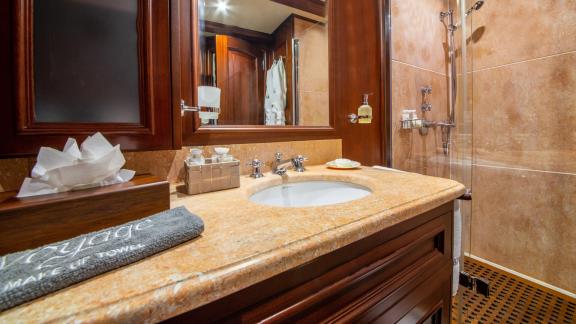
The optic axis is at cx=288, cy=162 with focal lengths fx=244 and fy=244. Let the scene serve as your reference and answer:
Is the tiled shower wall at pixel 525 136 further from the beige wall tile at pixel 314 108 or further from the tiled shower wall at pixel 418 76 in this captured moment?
the beige wall tile at pixel 314 108

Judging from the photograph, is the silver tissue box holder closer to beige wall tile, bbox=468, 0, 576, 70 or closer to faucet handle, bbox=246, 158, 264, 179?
faucet handle, bbox=246, 158, 264, 179

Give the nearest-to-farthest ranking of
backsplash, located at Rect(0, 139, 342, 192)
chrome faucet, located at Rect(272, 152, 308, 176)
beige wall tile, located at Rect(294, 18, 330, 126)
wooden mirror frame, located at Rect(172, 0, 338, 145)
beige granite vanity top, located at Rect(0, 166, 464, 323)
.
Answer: beige granite vanity top, located at Rect(0, 166, 464, 323) → backsplash, located at Rect(0, 139, 342, 192) → wooden mirror frame, located at Rect(172, 0, 338, 145) → chrome faucet, located at Rect(272, 152, 308, 176) → beige wall tile, located at Rect(294, 18, 330, 126)

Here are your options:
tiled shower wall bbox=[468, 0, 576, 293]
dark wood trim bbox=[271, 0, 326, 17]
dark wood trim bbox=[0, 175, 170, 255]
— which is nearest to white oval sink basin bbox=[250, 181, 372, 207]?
dark wood trim bbox=[0, 175, 170, 255]

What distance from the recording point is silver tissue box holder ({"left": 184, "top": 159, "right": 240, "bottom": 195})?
68 cm

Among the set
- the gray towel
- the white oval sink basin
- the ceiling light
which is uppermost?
the ceiling light

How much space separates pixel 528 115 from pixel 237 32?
5.68 feet

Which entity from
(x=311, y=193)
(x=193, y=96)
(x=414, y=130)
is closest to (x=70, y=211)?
(x=193, y=96)

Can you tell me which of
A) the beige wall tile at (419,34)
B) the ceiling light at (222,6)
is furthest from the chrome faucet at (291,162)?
the beige wall tile at (419,34)

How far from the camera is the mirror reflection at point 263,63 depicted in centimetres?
88

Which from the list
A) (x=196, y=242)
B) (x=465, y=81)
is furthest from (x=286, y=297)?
(x=465, y=81)

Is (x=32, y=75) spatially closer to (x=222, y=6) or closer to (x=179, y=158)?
(x=179, y=158)

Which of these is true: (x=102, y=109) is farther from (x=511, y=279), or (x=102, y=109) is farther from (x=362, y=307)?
(x=511, y=279)

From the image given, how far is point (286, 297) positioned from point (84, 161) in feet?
1.34

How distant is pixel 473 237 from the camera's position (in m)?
1.73
